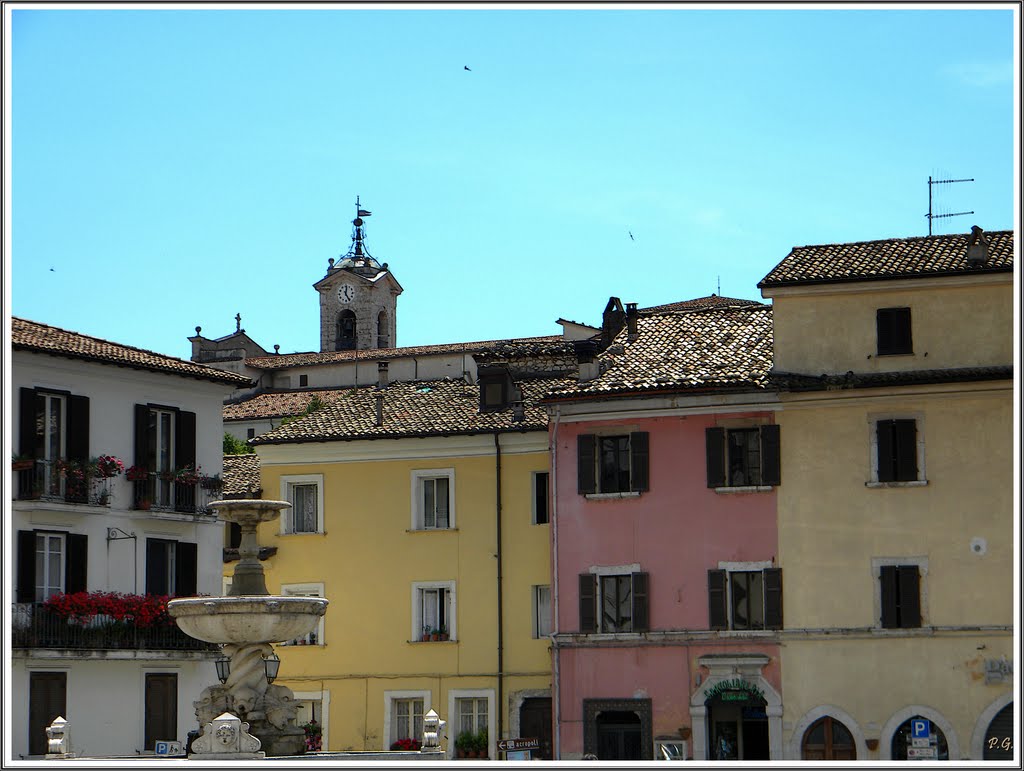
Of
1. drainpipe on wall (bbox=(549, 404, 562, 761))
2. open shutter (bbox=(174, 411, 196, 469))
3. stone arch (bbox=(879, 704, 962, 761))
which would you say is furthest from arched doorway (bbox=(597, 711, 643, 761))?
open shutter (bbox=(174, 411, 196, 469))

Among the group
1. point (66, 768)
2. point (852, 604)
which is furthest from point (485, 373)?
point (66, 768)

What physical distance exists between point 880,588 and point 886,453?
2.98m

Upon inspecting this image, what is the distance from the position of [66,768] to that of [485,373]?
27.6 metres

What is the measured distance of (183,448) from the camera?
1821 inches

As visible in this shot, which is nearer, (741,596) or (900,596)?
(900,596)

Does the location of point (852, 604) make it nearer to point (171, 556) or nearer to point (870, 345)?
point (870, 345)

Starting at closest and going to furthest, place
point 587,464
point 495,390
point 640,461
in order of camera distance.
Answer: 1. point 640,461
2. point 587,464
3. point 495,390

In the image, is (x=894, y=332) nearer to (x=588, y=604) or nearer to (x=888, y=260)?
(x=888, y=260)

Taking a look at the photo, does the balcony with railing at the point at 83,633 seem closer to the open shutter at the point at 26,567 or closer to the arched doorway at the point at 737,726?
the open shutter at the point at 26,567

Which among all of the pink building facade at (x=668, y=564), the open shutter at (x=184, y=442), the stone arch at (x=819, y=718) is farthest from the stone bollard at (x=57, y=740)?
the stone arch at (x=819, y=718)

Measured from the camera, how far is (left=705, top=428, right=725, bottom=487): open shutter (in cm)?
4512

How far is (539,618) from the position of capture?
4859cm

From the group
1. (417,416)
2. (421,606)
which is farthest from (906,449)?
(417,416)

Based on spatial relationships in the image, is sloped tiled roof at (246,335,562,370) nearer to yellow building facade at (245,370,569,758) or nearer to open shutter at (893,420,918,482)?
yellow building facade at (245,370,569,758)
